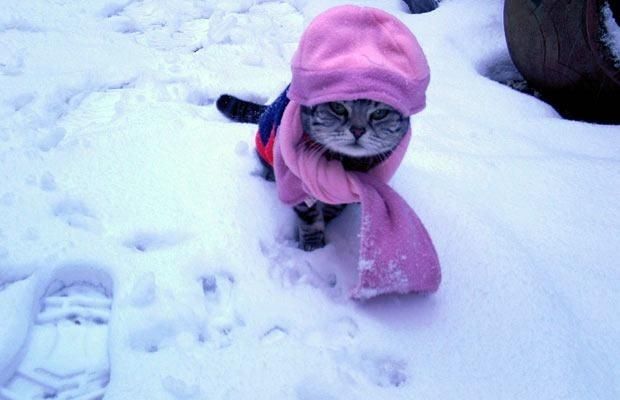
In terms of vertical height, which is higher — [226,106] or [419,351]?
[226,106]

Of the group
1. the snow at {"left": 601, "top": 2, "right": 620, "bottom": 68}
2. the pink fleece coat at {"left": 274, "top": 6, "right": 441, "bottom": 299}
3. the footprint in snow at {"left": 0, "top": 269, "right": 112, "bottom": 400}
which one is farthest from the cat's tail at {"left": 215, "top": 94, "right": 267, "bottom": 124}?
the snow at {"left": 601, "top": 2, "right": 620, "bottom": 68}

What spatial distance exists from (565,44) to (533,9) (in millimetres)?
249

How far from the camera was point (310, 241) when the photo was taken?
4.48 feet

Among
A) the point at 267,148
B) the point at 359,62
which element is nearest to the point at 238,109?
the point at 267,148

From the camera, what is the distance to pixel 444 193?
5.01ft

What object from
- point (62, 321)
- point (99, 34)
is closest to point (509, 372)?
point (62, 321)

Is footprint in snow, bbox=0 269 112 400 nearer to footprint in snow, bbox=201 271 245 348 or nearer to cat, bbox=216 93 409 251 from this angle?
footprint in snow, bbox=201 271 245 348

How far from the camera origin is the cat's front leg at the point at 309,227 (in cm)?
136

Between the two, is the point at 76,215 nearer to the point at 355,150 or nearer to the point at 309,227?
the point at 309,227

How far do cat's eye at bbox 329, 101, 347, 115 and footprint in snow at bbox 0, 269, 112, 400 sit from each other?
0.77 m

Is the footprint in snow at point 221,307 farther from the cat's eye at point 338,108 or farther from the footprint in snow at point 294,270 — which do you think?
the cat's eye at point 338,108

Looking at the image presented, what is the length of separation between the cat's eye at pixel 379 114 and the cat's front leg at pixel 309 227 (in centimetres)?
Answer: 35

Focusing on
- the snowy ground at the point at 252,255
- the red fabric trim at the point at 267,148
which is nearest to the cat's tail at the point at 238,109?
the snowy ground at the point at 252,255

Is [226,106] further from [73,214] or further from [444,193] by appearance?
[444,193]
